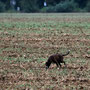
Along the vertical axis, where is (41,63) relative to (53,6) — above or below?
above

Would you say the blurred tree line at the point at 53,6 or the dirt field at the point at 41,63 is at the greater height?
the dirt field at the point at 41,63

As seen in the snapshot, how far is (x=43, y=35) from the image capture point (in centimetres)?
2386

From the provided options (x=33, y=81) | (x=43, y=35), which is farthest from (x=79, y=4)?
(x=33, y=81)

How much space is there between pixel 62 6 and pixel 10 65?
6119cm

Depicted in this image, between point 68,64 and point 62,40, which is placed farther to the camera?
point 62,40

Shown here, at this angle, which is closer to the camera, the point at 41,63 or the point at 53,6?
the point at 41,63

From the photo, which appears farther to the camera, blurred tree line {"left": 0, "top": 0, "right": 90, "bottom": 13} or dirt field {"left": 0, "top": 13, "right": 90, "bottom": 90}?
blurred tree line {"left": 0, "top": 0, "right": 90, "bottom": 13}

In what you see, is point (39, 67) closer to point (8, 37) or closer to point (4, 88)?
point (4, 88)

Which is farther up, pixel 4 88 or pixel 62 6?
pixel 4 88

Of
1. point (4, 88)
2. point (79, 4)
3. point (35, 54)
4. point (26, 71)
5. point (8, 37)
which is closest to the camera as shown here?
point (4, 88)

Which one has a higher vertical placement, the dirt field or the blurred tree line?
the dirt field

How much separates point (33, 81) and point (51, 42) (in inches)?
379

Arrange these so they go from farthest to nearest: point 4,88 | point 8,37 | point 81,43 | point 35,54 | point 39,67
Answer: point 8,37 < point 81,43 < point 35,54 < point 39,67 < point 4,88

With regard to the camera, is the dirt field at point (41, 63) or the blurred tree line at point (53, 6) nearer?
the dirt field at point (41, 63)
